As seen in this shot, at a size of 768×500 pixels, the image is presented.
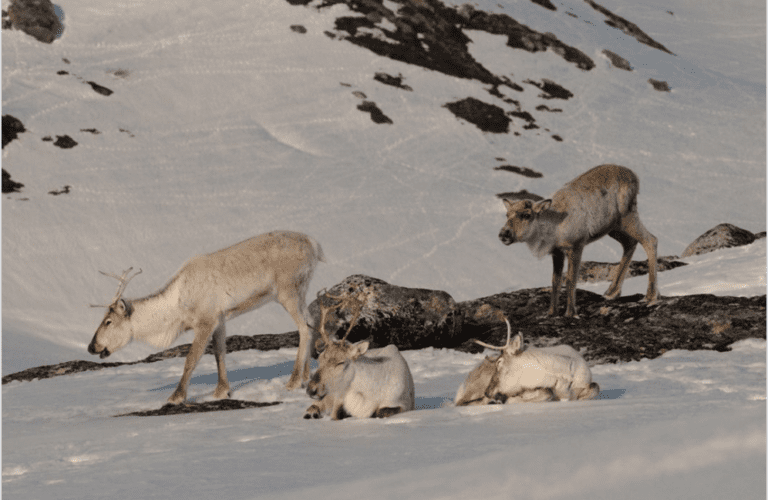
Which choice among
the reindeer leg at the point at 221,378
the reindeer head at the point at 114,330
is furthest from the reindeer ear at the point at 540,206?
the reindeer head at the point at 114,330

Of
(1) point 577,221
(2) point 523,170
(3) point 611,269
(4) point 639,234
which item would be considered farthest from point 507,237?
(2) point 523,170

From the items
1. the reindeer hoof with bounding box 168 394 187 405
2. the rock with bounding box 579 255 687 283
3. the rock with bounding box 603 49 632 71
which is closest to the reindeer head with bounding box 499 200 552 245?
the reindeer hoof with bounding box 168 394 187 405

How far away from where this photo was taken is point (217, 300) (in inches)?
434

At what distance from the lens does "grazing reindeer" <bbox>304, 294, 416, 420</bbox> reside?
8117mm

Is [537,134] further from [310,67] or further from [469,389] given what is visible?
[469,389]

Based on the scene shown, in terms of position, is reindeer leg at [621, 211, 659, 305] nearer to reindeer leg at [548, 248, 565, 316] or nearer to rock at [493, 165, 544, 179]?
reindeer leg at [548, 248, 565, 316]

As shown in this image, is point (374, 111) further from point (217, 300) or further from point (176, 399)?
point (176, 399)

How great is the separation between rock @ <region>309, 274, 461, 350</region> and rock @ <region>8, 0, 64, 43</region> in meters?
33.5

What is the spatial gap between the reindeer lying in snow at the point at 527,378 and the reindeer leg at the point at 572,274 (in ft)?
17.2

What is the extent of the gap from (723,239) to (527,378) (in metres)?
A: 16.6

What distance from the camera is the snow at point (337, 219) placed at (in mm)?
5465

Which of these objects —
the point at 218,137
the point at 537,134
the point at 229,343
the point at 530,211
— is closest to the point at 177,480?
the point at 530,211

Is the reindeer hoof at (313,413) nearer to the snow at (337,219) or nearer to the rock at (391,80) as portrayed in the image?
the snow at (337,219)

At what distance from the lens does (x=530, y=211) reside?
43.5 ft
